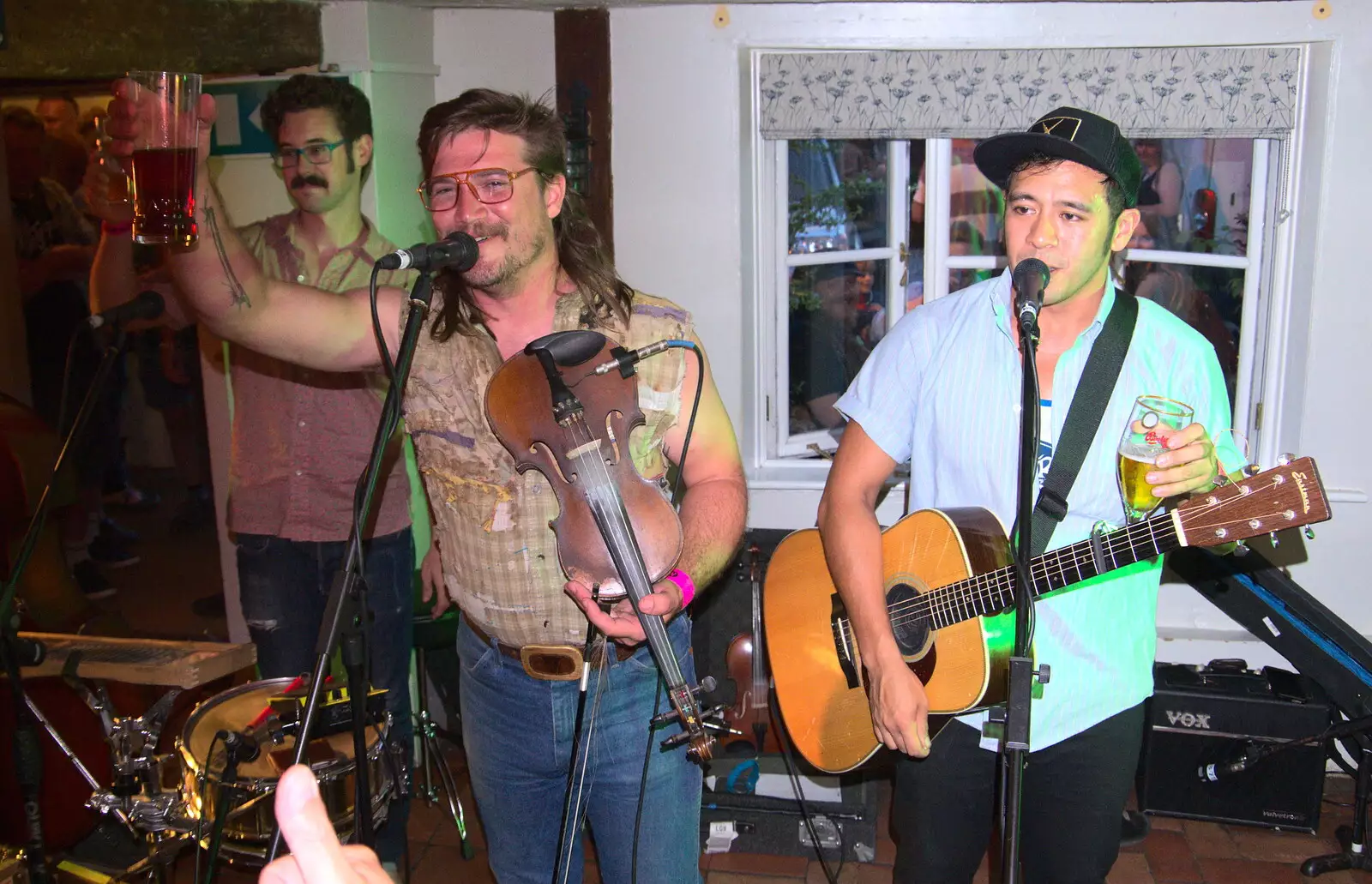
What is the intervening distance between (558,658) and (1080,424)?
1.06 m

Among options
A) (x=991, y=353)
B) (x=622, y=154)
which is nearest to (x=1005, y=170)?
(x=991, y=353)

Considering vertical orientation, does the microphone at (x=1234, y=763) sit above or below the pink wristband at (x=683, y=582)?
below

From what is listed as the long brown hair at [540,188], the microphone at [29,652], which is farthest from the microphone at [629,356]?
the microphone at [29,652]

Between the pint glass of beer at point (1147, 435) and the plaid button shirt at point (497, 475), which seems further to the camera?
the plaid button shirt at point (497, 475)

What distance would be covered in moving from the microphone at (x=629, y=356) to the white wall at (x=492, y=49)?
2.59 meters

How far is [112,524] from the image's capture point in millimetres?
4969

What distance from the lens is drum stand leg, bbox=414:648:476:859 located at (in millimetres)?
3506

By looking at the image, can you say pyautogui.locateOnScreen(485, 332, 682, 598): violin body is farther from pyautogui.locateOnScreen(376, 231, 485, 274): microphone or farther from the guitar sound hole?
the guitar sound hole

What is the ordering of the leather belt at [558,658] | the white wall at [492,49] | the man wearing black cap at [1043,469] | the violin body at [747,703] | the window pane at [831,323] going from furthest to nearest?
the window pane at [831,323]
the white wall at [492,49]
the violin body at [747,703]
the man wearing black cap at [1043,469]
the leather belt at [558,658]

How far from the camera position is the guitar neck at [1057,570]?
1.91m

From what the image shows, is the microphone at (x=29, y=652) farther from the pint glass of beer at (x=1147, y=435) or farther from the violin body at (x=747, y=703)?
the pint glass of beer at (x=1147, y=435)

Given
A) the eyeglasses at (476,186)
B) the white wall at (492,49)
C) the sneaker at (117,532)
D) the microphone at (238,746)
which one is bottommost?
the sneaker at (117,532)

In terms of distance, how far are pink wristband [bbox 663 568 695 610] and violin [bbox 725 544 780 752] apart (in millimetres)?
1864

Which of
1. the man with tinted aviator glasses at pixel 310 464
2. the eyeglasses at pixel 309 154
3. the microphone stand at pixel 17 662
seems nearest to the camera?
the microphone stand at pixel 17 662
